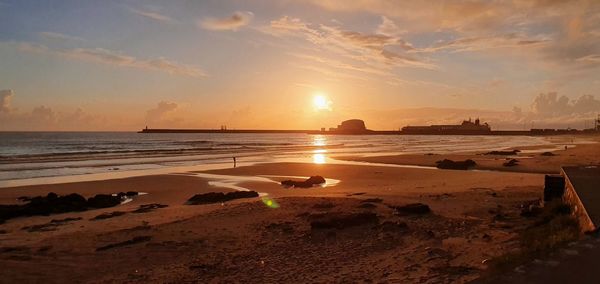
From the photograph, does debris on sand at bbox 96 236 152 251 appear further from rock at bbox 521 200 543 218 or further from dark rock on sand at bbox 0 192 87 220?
rock at bbox 521 200 543 218

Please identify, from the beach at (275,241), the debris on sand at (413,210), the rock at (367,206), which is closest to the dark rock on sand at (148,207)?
the beach at (275,241)

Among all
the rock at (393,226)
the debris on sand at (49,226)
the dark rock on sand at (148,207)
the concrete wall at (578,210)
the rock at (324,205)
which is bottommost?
the debris on sand at (49,226)

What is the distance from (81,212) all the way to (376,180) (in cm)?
1522

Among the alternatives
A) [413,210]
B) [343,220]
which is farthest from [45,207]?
[413,210]

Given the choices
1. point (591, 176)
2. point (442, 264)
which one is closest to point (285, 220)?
point (442, 264)

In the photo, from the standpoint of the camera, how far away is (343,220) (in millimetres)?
12234

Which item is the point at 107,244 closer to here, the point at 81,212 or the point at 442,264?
the point at 81,212

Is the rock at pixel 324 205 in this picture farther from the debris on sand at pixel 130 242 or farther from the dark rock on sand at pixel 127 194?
the dark rock on sand at pixel 127 194

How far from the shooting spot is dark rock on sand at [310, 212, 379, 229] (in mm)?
11977

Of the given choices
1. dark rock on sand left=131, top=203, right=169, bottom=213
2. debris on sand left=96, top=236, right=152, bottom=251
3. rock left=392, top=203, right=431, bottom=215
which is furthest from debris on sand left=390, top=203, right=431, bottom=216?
dark rock on sand left=131, top=203, right=169, bottom=213

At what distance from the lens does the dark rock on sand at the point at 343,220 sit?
39.3 ft

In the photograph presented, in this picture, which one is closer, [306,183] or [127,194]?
[127,194]

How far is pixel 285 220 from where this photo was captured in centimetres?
1302

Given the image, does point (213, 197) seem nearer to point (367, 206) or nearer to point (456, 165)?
point (367, 206)
